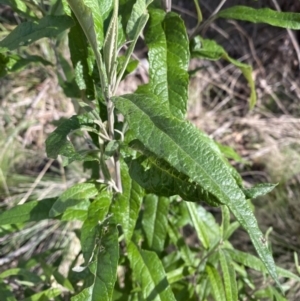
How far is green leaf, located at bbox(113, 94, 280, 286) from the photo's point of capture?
0.71 metres

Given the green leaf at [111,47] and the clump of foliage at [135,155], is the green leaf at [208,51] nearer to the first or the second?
the clump of foliage at [135,155]

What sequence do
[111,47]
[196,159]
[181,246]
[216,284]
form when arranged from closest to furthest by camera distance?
[196,159]
[111,47]
[216,284]
[181,246]

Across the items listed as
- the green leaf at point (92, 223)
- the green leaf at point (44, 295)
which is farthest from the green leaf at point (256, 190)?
the green leaf at point (44, 295)

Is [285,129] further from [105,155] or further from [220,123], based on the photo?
[105,155]

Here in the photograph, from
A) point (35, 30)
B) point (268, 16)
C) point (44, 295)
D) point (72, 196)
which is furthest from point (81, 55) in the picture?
point (44, 295)

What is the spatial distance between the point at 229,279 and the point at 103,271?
363 millimetres

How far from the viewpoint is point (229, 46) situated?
3.52 meters

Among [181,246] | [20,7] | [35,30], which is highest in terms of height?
[20,7]

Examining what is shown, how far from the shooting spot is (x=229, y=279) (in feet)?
3.69

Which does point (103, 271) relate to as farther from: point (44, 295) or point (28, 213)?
point (44, 295)

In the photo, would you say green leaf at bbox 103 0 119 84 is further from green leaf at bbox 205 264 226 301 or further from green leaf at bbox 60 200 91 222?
green leaf at bbox 205 264 226 301

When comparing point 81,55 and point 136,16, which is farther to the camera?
point 81,55

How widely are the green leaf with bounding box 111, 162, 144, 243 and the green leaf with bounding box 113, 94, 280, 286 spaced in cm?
33

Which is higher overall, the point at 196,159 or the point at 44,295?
the point at 196,159
